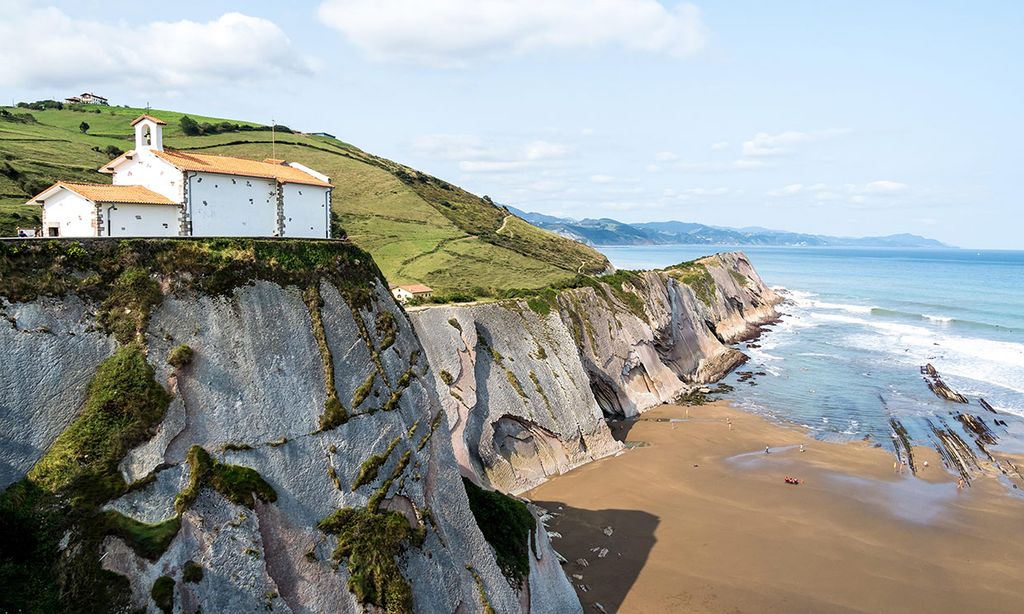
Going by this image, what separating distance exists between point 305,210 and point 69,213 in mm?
8990

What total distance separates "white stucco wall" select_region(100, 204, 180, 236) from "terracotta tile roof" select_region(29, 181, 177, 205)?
0.74ft

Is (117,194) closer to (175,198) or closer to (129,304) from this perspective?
(175,198)

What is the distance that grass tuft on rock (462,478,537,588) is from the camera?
22141 mm

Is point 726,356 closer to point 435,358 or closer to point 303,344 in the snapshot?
point 435,358

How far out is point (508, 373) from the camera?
128ft

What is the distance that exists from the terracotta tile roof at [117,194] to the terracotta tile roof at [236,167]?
56.2 inches

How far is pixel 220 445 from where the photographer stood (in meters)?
16.9

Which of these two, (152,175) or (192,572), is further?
(152,175)

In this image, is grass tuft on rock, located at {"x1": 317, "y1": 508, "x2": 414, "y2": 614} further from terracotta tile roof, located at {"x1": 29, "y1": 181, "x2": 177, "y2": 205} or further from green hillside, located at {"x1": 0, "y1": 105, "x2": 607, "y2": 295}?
green hillside, located at {"x1": 0, "y1": 105, "x2": 607, "y2": 295}

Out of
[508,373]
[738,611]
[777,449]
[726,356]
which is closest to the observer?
[738,611]

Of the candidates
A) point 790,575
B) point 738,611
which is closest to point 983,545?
point 790,575

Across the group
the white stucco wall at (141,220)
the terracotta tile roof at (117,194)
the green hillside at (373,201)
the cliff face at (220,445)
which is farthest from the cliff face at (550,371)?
the terracotta tile roof at (117,194)

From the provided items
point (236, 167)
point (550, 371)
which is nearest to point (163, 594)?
point (236, 167)

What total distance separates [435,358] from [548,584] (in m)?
15.2
